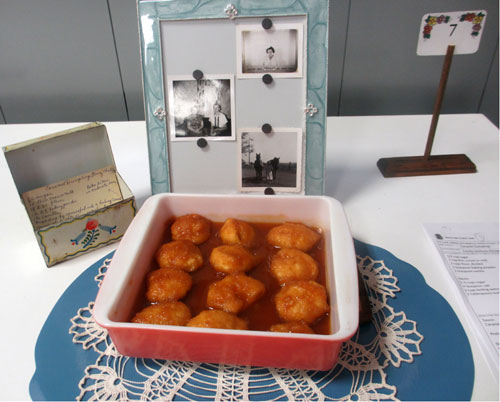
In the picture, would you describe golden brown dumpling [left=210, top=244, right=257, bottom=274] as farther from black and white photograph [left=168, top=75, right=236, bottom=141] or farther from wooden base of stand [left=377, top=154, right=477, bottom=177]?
wooden base of stand [left=377, top=154, right=477, bottom=177]

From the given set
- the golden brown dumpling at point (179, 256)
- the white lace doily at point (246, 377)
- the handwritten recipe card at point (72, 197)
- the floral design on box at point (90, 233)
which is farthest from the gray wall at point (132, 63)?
the white lace doily at point (246, 377)

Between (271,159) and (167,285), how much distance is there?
0.39 metres

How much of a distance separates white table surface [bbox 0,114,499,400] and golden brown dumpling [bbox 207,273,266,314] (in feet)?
1.00

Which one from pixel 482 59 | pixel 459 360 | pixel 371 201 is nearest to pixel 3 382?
pixel 459 360

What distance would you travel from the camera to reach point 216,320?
0.65 meters

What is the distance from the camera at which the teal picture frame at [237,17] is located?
0.88m

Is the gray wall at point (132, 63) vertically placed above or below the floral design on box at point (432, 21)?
below

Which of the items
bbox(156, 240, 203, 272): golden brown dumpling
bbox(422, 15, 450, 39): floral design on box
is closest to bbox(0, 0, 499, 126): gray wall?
bbox(422, 15, 450, 39): floral design on box

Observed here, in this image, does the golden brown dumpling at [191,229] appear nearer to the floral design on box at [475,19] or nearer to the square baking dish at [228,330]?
the square baking dish at [228,330]

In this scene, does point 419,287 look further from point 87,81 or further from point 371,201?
point 87,81

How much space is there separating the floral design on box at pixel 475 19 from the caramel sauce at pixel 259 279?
65 cm

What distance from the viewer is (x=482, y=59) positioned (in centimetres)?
190

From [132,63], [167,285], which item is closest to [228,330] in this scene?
[167,285]

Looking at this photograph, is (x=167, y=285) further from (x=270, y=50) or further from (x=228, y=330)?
(x=270, y=50)
